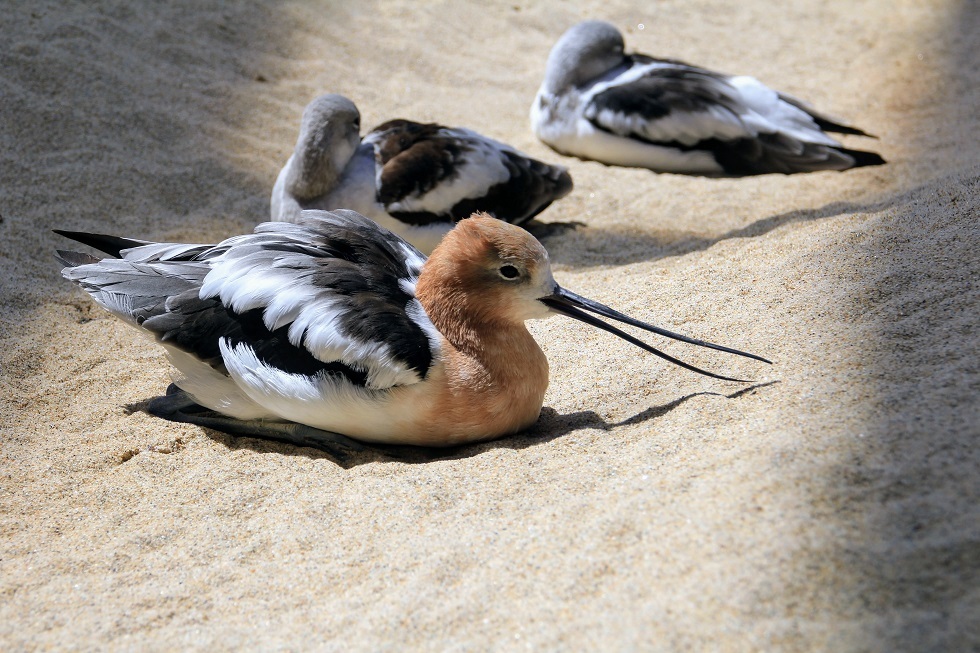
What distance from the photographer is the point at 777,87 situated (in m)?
7.76

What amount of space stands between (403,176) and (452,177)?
0.29 meters

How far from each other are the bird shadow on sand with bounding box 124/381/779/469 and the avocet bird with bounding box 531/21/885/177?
3.46 meters

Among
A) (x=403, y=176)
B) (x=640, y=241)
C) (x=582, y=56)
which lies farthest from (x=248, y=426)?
(x=582, y=56)

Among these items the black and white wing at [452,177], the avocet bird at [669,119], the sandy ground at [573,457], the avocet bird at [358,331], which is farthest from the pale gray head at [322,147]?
the avocet bird at [669,119]

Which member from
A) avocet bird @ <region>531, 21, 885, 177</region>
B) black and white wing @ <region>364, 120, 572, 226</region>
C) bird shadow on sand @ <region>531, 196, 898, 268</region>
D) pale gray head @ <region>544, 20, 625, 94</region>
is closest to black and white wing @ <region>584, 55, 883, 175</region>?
avocet bird @ <region>531, 21, 885, 177</region>

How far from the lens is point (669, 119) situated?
6.65 metres

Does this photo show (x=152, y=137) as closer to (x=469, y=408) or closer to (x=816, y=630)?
(x=469, y=408)

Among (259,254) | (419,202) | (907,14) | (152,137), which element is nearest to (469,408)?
(259,254)

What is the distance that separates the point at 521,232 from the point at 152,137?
12.0 feet

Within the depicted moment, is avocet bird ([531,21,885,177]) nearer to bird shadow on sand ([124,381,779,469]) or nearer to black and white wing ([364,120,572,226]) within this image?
black and white wing ([364,120,572,226])

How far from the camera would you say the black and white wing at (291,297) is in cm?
339

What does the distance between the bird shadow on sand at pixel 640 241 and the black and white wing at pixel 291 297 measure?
1.73 meters

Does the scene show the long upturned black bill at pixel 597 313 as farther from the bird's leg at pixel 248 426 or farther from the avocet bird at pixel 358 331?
the bird's leg at pixel 248 426

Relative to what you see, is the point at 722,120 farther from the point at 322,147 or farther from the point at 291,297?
the point at 291,297
